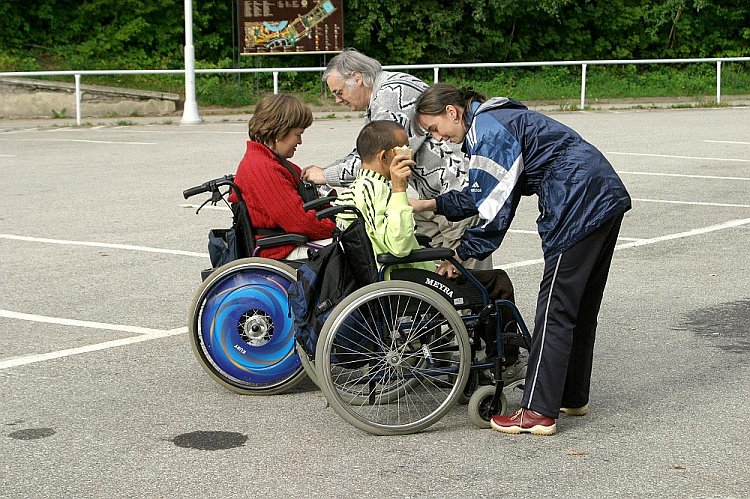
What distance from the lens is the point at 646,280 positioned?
8250mm

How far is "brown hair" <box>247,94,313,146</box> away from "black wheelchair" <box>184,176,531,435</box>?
37cm

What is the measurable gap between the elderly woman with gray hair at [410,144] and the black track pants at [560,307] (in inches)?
36.9

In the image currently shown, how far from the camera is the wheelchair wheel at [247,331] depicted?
5.72m

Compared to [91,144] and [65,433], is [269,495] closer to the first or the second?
[65,433]

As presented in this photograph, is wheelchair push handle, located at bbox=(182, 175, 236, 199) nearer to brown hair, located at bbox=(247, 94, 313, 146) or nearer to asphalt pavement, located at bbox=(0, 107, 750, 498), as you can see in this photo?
brown hair, located at bbox=(247, 94, 313, 146)

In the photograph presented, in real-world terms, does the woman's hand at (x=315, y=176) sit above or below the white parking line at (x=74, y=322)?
above

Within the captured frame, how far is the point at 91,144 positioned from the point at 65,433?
13.4 m

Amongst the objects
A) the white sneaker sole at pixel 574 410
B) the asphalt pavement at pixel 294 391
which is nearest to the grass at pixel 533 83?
the asphalt pavement at pixel 294 391

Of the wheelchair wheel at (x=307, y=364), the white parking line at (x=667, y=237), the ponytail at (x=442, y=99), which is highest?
the ponytail at (x=442, y=99)

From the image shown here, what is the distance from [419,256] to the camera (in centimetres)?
512

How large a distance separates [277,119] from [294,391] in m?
1.29

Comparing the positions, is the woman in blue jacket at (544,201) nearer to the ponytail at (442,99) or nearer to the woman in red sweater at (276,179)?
the ponytail at (442,99)

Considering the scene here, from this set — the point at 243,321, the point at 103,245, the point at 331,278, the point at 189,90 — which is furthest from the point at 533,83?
the point at 331,278

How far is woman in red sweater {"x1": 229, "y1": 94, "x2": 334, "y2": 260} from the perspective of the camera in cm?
574
